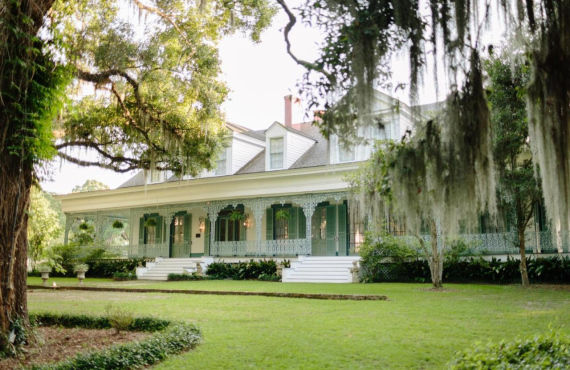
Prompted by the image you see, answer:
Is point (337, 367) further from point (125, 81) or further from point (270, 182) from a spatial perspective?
point (270, 182)

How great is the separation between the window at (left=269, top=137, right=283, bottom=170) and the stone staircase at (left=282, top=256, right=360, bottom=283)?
14.3 feet

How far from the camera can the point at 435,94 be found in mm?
4207

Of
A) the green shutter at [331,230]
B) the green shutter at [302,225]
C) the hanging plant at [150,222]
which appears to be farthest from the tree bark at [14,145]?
the hanging plant at [150,222]

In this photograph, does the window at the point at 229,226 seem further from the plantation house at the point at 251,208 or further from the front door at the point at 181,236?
the front door at the point at 181,236

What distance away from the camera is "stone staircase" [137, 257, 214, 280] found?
21.0 metres

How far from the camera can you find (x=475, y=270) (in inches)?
623

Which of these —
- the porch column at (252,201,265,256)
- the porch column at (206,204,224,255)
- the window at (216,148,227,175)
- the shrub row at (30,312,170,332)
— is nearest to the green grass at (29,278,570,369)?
the shrub row at (30,312,170,332)

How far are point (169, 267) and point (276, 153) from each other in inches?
259

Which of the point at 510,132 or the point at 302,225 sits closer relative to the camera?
the point at 510,132

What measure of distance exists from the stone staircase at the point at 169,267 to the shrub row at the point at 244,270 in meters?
0.64

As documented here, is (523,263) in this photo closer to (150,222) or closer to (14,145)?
(14,145)

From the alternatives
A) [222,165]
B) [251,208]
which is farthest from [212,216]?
[222,165]

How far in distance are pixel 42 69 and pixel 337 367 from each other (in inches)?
199

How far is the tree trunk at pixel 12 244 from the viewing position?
6.16 meters
